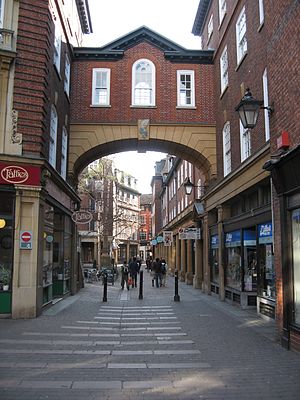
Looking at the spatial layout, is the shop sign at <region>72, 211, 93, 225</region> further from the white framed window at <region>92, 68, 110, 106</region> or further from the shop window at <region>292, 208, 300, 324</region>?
the shop window at <region>292, 208, 300, 324</region>

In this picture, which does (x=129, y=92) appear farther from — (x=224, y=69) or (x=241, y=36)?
(x=241, y=36)

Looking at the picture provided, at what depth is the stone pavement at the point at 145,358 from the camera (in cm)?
585

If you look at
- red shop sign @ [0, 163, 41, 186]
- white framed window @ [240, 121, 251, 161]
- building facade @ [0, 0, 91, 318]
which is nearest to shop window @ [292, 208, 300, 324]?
white framed window @ [240, 121, 251, 161]

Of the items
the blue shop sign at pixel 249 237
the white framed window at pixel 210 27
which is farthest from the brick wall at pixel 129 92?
the blue shop sign at pixel 249 237

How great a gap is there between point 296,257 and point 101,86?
14.3m

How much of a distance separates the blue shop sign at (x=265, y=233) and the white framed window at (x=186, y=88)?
29.7 ft

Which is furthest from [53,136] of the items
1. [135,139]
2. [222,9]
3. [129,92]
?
[222,9]

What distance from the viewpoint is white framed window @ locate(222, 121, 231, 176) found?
1756cm

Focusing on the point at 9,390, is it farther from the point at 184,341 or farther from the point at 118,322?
→ the point at 118,322

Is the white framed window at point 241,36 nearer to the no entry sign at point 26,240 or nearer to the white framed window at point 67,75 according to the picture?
the white framed window at point 67,75

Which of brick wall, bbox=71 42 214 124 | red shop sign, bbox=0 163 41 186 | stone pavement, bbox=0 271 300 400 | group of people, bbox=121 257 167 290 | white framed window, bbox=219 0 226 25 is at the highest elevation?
white framed window, bbox=219 0 226 25

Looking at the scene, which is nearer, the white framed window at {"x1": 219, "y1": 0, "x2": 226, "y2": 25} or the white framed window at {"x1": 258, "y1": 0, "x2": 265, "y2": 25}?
the white framed window at {"x1": 258, "y1": 0, "x2": 265, "y2": 25}

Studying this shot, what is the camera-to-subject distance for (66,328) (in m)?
10.7

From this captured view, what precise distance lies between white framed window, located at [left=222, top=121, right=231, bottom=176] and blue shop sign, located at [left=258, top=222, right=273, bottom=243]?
4.79 meters
